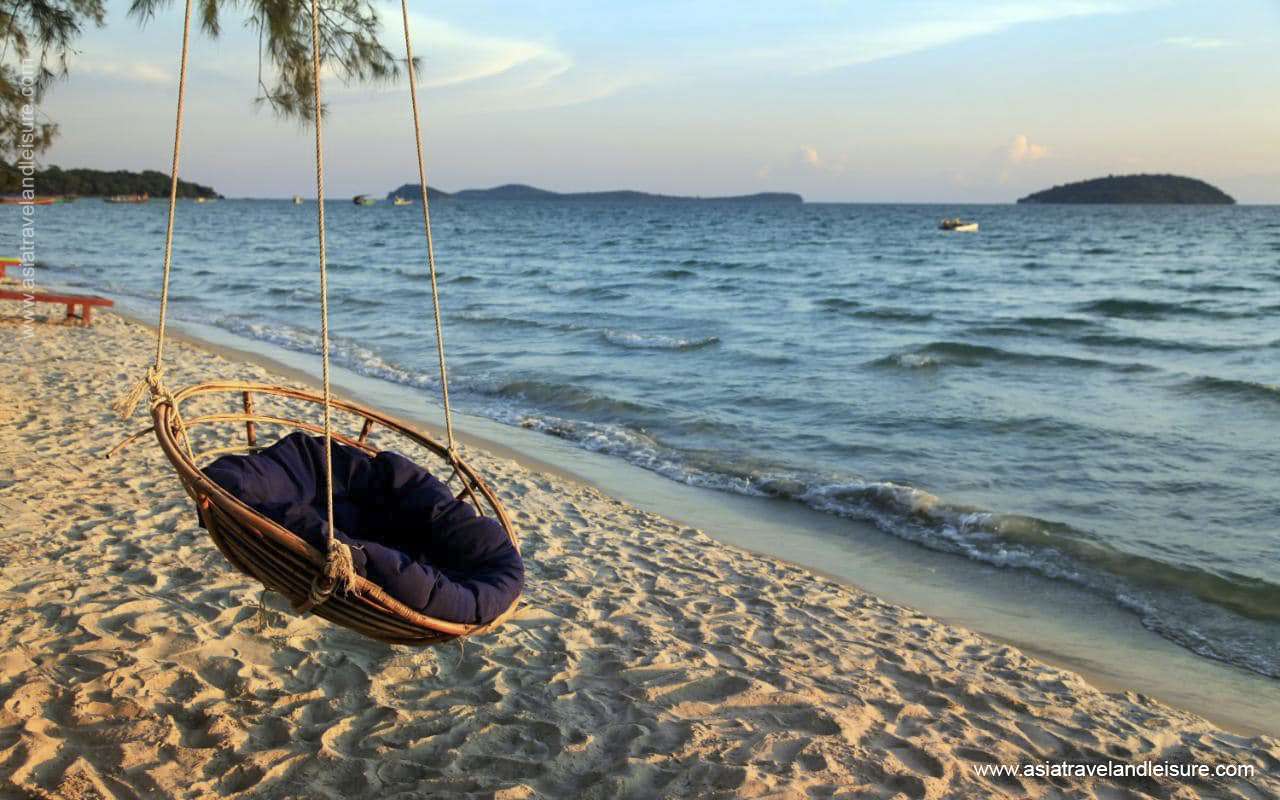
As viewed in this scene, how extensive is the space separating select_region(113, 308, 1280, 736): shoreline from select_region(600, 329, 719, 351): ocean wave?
594 cm

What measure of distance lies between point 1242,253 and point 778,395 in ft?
108

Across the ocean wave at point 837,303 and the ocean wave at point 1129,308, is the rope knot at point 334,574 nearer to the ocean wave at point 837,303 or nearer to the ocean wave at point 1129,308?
the ocean wave at point 837,303

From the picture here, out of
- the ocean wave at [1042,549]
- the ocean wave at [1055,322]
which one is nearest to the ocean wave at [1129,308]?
the ocean wave at [1055,322]

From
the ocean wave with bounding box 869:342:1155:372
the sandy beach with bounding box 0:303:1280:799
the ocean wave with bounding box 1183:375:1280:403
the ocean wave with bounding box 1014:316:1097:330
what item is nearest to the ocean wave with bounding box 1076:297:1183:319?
the ocean wave with bounding box 1014:316:1097:330

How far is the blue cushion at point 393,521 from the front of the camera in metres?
2.89

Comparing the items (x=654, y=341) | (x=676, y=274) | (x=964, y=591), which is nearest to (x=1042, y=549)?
(x=964, y=591)

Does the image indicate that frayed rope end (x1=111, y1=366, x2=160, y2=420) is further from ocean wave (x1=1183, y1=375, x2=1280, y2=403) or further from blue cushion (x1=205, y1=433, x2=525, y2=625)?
ocean wave (x1=1183, y1=375, x2=1280, y2=403)

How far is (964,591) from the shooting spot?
211 inches

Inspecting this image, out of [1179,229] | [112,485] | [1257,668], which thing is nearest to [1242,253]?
[1179,229]

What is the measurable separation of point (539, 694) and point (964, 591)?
9.53 ft

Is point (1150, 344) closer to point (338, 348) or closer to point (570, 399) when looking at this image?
point (570, 399)

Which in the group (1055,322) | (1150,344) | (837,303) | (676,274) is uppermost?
(676,274)

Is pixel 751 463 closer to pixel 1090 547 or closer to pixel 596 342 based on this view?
pixel 1090 547

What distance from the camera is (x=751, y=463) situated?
25.7 feet
